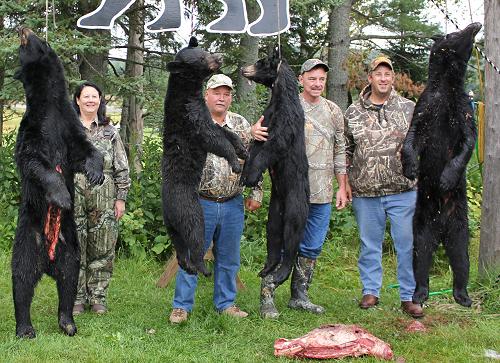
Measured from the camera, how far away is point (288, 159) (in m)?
5.17

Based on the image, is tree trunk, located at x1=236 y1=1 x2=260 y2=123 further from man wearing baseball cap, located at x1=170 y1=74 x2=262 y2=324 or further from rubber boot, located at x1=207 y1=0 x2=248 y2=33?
rubber boot, located at x1=207 y1=0 x2=248 y2=33

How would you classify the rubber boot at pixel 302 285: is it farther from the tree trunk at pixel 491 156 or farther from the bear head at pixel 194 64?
the bear head at pixel 194 64

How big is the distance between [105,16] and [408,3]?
482 inches

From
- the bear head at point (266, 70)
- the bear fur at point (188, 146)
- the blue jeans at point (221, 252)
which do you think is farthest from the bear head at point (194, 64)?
the blue jeans at point (221, 252)

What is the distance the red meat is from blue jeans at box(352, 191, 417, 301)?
4.25 feet

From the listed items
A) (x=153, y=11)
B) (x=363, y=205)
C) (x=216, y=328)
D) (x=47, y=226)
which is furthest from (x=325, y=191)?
(x=153, y=11)

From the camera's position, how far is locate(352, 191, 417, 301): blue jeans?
6.38 metres

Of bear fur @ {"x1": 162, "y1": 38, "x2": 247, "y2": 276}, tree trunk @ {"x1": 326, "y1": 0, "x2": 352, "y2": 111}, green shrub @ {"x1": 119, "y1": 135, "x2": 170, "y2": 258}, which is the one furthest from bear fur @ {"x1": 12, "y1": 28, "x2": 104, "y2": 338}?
tree trunk @ {"x1": 326, "y1": 0, "x2": 352, "y2": 111}

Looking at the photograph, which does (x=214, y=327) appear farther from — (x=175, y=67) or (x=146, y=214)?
(x=146, y=214)

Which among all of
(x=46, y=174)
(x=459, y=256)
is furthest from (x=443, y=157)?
(x=46, y=174)

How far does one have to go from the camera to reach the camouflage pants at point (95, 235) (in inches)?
247

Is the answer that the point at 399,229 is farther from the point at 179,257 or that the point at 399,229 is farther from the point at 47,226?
the point at 47,226

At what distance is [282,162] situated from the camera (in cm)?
520

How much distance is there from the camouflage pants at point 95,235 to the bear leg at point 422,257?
2.96 metres
